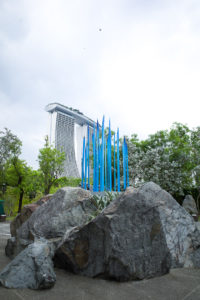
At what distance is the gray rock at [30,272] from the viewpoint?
3.10 meters

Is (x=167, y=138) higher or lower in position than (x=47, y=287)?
higher

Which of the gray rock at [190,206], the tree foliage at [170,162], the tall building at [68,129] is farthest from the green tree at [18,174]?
the tall building at [68,129]

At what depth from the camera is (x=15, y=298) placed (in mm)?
2760

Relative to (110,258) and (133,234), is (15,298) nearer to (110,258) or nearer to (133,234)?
(110,258)

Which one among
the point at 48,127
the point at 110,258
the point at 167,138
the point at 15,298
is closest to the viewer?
the point at 15,298

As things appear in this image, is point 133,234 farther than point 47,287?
Yes

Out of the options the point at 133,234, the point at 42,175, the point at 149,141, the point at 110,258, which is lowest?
the point at 110,258

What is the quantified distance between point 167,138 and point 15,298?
62.8ft

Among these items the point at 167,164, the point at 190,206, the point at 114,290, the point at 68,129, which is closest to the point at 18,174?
the point at 167,164

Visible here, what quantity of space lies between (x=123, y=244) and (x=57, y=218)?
177cm

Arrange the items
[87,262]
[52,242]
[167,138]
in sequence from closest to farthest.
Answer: [87,262] < [52,242] < [167,138]

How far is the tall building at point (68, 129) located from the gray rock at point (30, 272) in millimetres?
70775

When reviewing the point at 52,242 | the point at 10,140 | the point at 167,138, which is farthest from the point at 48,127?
the point at 52,242

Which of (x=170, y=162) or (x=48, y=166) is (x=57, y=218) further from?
(x=48, y=166)
